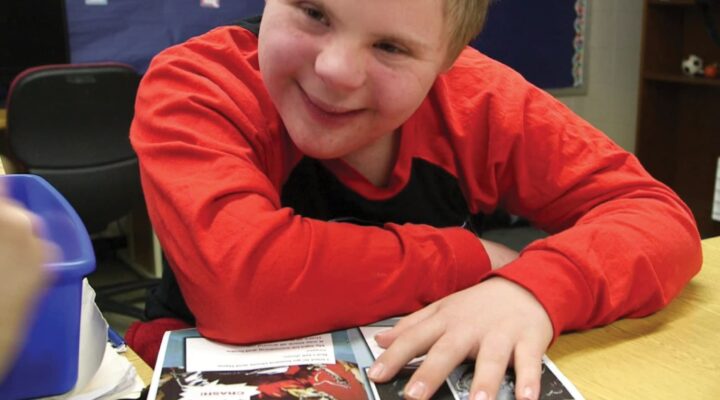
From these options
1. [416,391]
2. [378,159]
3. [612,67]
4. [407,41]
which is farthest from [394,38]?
[612,67]

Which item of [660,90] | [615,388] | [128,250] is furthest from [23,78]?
[660,90]

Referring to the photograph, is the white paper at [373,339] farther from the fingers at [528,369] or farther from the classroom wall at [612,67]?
the classroom wall at [612,67]

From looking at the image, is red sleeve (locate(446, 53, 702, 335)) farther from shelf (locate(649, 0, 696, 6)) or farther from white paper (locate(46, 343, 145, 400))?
shelf (locate(649, 0, 696, 6))

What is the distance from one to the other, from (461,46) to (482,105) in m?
0.13

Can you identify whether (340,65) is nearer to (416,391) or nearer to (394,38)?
(394,38)

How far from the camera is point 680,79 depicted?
348 cm

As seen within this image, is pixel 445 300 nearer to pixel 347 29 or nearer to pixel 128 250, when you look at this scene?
pixel 347 29

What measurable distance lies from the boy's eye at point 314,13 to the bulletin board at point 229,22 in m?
1.75

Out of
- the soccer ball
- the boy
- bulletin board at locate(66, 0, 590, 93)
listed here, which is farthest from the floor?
the soccer ball

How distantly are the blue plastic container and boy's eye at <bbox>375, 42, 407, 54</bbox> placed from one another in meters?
0.34

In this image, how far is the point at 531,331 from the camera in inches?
24.8

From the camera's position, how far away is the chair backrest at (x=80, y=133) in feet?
7.08

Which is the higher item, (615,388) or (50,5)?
(50,5)

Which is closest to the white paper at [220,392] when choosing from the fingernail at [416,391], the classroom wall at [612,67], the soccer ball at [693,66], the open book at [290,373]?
the open book at [290,373]
